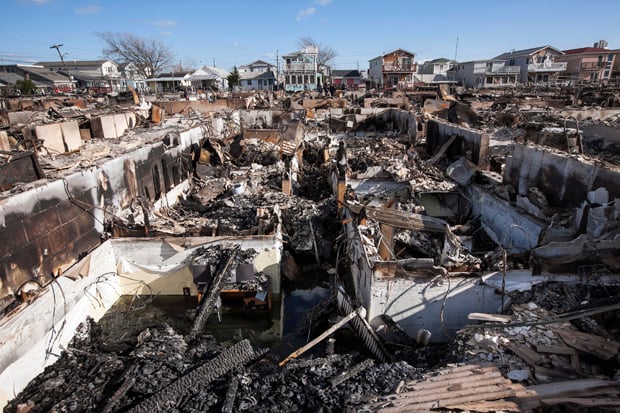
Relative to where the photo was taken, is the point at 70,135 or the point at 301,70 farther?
the point at 301,70

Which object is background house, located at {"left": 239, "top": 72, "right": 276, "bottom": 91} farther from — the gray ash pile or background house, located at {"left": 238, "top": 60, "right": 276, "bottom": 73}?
the gray ash pile

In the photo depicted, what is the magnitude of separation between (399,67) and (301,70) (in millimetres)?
13879

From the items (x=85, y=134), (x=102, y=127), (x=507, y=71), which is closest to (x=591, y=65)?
(x=507, y=71)

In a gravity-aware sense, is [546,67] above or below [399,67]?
below

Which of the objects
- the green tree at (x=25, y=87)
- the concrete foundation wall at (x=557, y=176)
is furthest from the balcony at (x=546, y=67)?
the green tree at (x=25, y=87)

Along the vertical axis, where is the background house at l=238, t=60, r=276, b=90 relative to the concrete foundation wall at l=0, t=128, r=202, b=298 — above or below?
above

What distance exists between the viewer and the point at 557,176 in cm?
948

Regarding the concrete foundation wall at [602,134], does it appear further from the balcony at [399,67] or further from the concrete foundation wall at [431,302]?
the balcony at [399,67]

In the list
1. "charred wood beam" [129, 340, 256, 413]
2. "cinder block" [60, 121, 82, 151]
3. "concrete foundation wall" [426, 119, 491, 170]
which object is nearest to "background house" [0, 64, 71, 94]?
"cinder block" [60, 121, 82, 151]

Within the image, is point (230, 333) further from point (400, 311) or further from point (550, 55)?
point (550, 55)

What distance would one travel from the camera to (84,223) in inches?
364

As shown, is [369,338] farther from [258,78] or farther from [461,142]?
[258,78]

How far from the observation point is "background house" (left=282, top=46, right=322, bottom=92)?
5297 centimetres

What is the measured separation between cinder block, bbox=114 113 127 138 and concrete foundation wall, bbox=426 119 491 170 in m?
14.2
